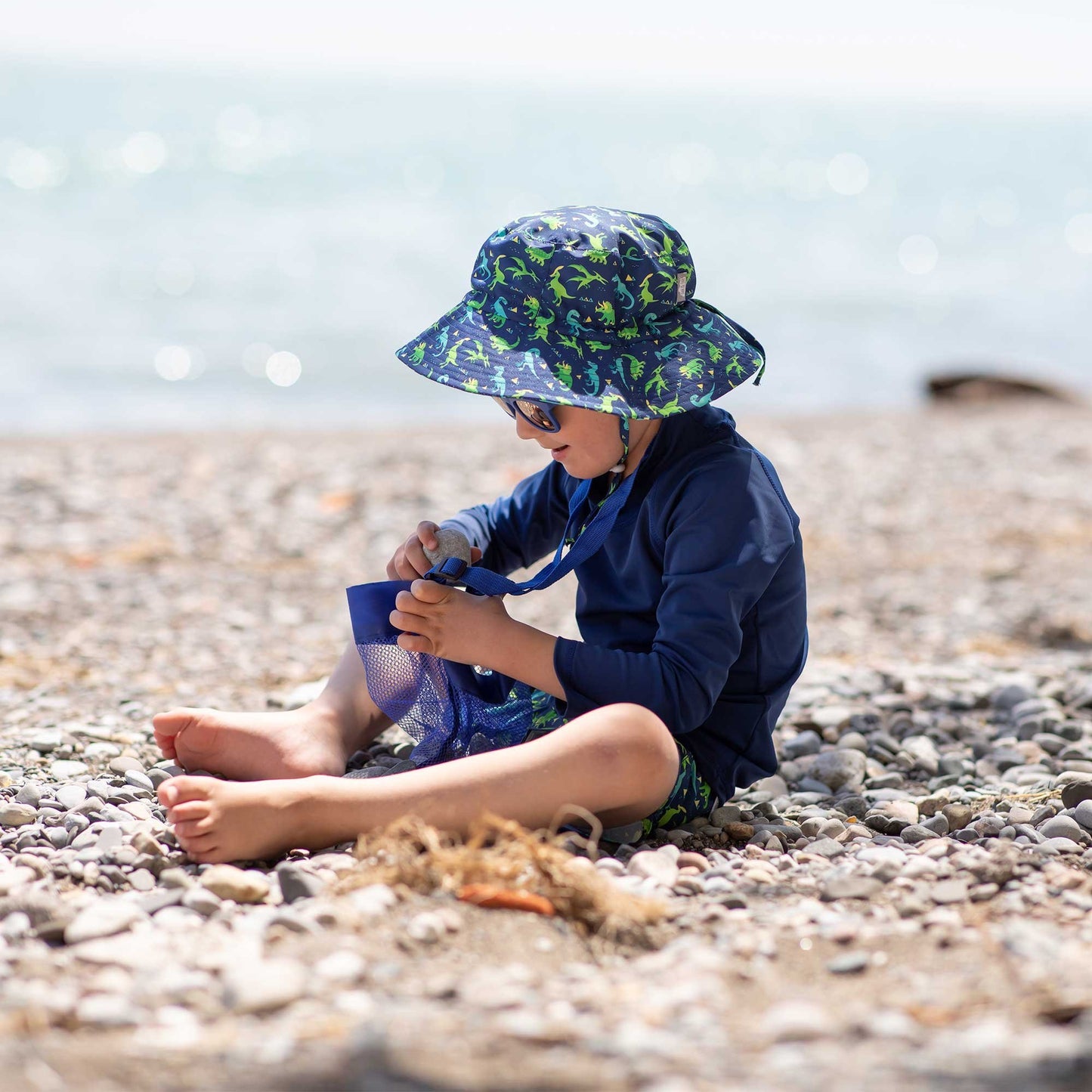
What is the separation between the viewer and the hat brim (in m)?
2.50

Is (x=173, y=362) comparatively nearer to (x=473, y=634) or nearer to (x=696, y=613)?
(x=473, y=634)

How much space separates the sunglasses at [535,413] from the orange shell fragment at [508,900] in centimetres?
97

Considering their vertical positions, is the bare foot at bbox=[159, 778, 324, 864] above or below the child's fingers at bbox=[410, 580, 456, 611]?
below

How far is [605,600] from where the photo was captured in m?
2.86

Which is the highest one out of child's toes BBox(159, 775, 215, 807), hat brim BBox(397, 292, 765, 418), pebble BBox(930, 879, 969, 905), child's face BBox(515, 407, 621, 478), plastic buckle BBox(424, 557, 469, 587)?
hat brim BBox(397, 292, 765, 418)

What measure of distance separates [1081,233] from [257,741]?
107 feet

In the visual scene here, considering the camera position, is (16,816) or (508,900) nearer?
(508,900)

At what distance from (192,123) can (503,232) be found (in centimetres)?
4163

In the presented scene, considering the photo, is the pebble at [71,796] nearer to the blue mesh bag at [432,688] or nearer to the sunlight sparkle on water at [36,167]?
the blue mesh bag at [432,688]

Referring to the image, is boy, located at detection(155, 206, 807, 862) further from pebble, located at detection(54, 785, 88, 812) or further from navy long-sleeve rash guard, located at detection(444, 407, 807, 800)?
pebble, located at detection(54, 785, 88, 812)

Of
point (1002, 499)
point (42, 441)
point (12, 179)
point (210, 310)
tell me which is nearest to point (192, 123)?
point (12, 179)

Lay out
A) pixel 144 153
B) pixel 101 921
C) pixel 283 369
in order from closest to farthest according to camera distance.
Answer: pixel 101 921
pixel 283 369
pixel 144 153

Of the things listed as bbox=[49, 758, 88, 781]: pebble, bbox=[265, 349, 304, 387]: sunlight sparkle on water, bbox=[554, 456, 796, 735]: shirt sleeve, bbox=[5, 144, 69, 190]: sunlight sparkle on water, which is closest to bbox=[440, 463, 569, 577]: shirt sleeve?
bbox=[554, 456, 796, 735]: shirt sleeve

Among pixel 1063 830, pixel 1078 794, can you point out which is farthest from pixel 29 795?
pixel 1078 794
